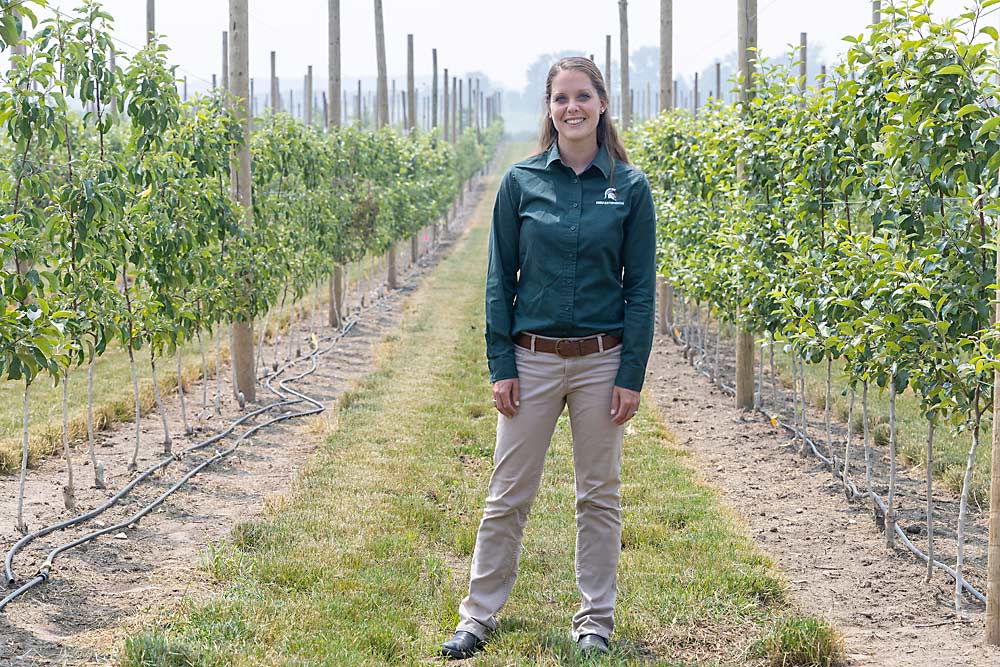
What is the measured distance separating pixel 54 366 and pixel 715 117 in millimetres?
7156

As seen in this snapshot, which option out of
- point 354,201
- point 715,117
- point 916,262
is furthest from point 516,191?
point 354,201

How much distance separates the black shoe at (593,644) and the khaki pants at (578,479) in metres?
0.02

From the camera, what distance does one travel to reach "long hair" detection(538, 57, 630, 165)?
3988 mm

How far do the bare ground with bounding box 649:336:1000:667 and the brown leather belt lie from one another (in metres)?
1.61

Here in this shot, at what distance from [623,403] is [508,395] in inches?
16.5

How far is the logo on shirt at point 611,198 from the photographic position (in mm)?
3936

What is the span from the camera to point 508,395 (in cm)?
401

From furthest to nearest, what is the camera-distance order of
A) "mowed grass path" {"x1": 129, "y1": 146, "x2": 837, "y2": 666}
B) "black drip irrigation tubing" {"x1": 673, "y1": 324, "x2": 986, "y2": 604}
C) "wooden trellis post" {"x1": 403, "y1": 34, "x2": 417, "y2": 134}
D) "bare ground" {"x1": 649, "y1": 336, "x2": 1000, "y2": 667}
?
"wooden trellis post" {"x1": 403, "y1": 34, "x2": 417, "y2": 134} < "black drip irrigation tubing" {"x1": 673, "y1": 324, "x2": 986, "y2": 604} < "bare ground" {"x1": 649, "y1": 336, "x2": 1000, "y2": 667} < "mowed grass path" {"x1": 129, "y1": 146, "x2": 837, "y2": 666}

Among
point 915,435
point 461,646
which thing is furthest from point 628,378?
point 915,435

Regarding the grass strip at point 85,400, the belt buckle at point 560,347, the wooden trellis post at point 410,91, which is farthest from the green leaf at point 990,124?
the wooden trellis post at point 410,91

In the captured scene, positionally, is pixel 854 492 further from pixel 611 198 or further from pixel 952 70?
pixel 611 198

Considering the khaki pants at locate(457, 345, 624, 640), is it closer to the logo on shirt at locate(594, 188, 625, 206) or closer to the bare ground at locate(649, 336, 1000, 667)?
the logo on shirt at locate(594, 188, 625, 206)

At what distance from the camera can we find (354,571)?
514 cm

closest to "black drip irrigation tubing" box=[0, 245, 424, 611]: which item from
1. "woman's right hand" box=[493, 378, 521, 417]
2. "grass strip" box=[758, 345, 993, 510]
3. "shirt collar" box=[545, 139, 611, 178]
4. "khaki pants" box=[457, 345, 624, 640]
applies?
"khaki pants" box=[457, 345, 624, 640]
